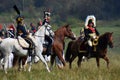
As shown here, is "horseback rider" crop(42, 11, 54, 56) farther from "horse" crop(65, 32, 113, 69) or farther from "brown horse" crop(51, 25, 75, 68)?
"horse" crop(65, 32, 113, 69)

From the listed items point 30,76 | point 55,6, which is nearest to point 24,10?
point 55,6

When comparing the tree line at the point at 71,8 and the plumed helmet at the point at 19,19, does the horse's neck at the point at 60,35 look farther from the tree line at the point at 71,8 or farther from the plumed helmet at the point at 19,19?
the tree line at the point at 71,8

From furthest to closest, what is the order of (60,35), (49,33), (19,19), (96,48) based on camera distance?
Answer: 1. (96,48)
2. (60,35)
3. (49,33)
4. (19,19)

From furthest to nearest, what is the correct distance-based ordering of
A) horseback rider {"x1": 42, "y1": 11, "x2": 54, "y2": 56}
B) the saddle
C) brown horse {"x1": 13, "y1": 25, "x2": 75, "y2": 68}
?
the saddle < brown horse {"x1": 13, "y1": 25, "x2": 75, "y2": 68} < horseback rider {"x1": 42, "y1": 11, "x2": 54, "y2": 56}

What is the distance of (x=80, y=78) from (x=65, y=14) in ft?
172

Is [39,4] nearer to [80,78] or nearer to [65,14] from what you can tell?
[65,14]

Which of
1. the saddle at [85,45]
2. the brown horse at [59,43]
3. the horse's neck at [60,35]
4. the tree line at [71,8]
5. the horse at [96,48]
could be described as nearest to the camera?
the brown horse at [59,43]

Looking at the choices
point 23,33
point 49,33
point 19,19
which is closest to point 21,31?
point 23,33

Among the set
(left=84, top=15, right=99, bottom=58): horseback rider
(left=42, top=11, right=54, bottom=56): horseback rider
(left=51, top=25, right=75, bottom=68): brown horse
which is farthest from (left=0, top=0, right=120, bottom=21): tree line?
(left=42, top=11, right=54, bottom=56): horseback rider

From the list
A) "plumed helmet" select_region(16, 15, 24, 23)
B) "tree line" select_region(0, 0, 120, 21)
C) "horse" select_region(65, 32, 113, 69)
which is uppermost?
"plumed helmet" select_region(16, 15, 24, 23)

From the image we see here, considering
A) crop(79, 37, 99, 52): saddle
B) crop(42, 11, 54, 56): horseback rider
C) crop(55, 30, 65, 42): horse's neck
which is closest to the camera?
crop(42, 11, 54, 56): horseback rider

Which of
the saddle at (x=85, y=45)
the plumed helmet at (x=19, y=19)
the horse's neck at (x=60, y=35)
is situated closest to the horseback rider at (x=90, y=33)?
the saddle at (x=85, y=45)

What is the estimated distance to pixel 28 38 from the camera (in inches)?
714

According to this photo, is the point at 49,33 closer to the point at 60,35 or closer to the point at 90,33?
the point at 60,35
